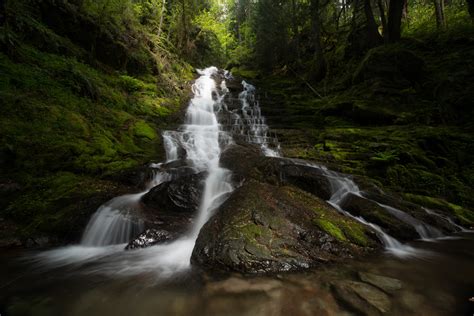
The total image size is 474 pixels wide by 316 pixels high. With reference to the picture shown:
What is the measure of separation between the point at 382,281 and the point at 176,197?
4.15m

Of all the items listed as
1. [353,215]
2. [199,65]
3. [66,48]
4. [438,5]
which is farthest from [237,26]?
[353,215]

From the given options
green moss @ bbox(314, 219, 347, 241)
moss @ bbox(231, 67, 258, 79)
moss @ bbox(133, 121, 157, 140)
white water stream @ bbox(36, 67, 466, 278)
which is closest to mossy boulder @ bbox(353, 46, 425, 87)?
white water stream @ bbox(36, 67, 466, 278)

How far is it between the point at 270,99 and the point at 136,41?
27.8ft

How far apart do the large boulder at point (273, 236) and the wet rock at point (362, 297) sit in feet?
2.06

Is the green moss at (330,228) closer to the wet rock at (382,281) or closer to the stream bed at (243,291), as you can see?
the stream bed at (243,291)

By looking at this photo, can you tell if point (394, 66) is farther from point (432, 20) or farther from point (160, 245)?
point (160, 245)

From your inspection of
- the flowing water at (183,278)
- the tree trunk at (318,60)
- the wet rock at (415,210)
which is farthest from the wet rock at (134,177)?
the tree trunk at (318,60)

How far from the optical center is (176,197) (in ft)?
18.8

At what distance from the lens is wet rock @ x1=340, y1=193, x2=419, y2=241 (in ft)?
15.8

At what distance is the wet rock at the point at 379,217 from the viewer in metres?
4.83

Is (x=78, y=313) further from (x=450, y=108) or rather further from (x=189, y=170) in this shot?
(x=450, y=108)

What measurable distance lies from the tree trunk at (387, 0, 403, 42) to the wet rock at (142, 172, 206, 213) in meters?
12.2

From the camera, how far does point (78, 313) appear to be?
2.71 meters

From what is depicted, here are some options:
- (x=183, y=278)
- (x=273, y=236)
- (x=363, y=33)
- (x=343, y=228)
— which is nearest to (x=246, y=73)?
(x=363, y=33)
